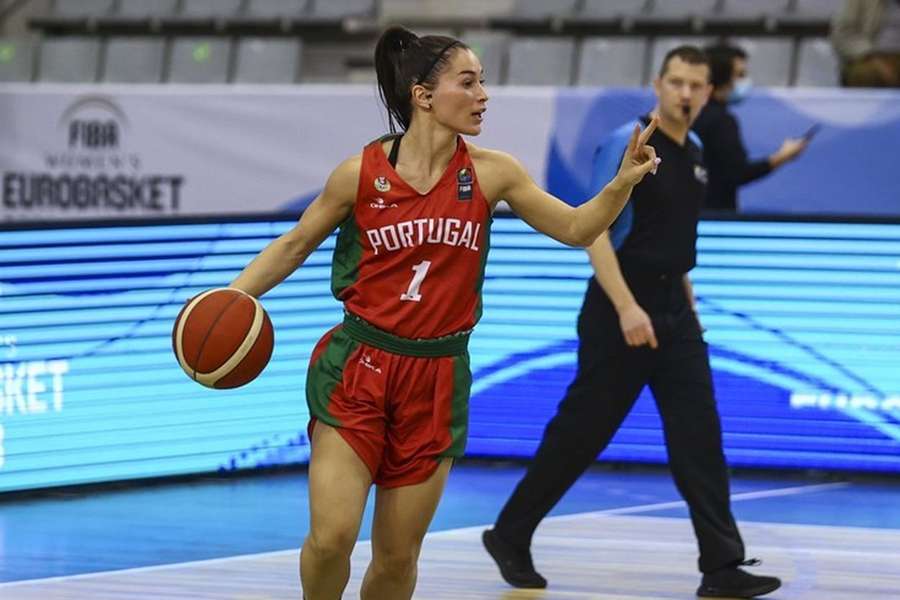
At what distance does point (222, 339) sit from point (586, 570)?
8.06 ft

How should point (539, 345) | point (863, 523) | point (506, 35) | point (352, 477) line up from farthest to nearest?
point (506, 35) < point (539, 345) < point (863, 523) < point (352, 477)

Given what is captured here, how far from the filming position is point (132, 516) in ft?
23.9

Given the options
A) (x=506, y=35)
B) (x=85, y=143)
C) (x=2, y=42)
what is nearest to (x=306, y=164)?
(x=85, y=143)

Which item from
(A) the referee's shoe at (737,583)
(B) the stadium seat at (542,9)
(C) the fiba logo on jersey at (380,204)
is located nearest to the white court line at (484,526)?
(A) the referee's shoe at (737,583)

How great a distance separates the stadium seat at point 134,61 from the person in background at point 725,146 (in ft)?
23.1

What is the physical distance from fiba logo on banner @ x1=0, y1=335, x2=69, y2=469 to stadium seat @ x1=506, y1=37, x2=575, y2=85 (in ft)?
21.0

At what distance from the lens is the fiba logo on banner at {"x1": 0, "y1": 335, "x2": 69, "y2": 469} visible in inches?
296

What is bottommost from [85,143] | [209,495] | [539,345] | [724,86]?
[209,495]

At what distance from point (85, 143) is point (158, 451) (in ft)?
11.0

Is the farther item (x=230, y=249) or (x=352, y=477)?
(x=230, y=249)

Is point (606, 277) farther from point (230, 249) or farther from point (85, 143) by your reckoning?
point (85, 143)

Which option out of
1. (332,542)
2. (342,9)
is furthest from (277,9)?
(332,542)

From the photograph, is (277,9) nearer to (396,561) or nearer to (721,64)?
(721,64)

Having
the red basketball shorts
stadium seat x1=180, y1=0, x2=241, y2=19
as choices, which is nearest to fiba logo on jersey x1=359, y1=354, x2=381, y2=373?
the red basketball shorts
